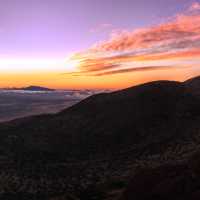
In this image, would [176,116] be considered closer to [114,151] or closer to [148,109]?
[148,109]

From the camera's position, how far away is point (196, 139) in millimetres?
56062

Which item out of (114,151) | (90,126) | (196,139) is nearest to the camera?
(196,139)

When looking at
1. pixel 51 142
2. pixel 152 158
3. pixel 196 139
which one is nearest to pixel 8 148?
pixel 51 142

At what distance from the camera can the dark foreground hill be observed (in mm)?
43562

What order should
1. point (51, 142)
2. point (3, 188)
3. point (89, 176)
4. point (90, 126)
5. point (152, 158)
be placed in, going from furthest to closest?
point (90, 126) → point (51, 142) → point (152, 158) → point (89, 176) → point (3, 188)

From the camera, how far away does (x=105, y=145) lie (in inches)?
2494

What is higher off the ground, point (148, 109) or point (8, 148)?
point (148, 109)

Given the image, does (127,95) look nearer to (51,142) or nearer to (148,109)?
(148,109)

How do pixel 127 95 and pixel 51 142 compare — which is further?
pixel 127 95

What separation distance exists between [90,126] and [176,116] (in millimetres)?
15234

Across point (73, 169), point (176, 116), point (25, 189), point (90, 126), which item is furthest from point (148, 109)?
point (25, 189)

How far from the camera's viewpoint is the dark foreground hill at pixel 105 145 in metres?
43.6

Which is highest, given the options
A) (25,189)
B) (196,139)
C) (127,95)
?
(127,95)

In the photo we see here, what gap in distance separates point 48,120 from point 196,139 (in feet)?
99.1
